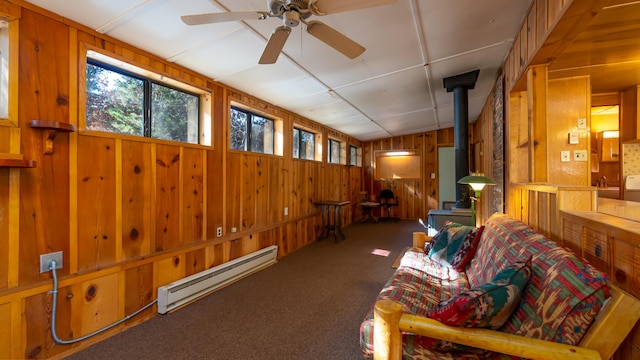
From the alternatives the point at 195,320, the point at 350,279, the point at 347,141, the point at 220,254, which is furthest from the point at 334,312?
the point at 347,141

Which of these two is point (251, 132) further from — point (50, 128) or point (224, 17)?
point (224, 17)

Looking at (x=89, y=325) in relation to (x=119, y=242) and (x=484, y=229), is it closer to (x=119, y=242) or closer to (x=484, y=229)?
(x=119, y=242)

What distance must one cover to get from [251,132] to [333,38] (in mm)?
2341

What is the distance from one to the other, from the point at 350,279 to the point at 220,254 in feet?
5.05

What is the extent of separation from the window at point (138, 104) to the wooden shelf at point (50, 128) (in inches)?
11.3

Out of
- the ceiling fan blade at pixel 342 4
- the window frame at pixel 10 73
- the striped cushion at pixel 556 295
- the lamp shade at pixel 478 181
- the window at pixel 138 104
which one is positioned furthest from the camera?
the lamp shade at pixel 478 181

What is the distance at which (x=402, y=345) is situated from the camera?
1.19m

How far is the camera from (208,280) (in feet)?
8.66

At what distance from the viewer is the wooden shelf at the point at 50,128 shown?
162cm

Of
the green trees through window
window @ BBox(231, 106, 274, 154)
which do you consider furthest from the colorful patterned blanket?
window @ BBox(231, 106, 274, 154)

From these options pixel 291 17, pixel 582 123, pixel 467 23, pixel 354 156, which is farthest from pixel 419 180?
pixel 291 17

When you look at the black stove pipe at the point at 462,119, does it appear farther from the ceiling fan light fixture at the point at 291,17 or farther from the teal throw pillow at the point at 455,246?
the ceiling fan light fixture at the point at 291,17

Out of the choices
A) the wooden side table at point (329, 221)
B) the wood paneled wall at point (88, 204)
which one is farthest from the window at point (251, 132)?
the wooden side table at point (329, 221)

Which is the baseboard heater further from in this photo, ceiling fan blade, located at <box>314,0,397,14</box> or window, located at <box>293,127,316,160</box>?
ceiling fan blade, located at <box>314,0,397,14</box>
